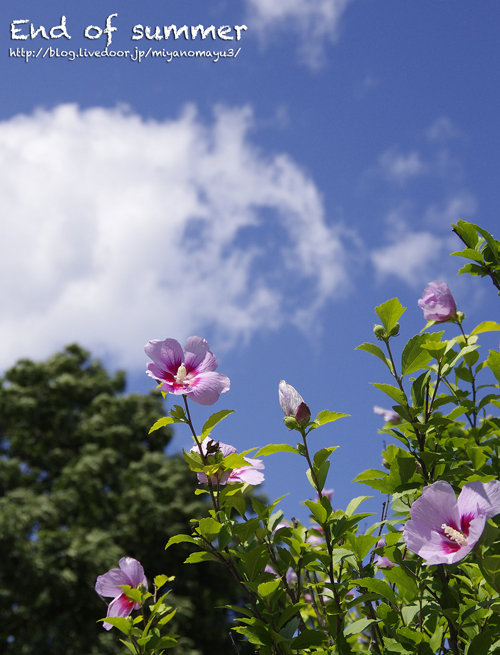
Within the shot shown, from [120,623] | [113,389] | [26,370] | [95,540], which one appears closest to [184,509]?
[95,540]

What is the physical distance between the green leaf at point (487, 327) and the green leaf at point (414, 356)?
22cm

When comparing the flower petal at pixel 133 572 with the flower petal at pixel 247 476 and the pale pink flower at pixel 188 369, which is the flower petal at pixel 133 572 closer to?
the flower petal at pixel 247 476

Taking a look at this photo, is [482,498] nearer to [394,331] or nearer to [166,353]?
[394,331]

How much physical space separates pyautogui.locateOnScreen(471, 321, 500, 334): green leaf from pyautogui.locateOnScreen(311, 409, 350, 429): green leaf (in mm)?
428

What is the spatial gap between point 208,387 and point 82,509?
10.3 metres

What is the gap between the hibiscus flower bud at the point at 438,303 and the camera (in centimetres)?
147

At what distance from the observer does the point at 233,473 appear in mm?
1265

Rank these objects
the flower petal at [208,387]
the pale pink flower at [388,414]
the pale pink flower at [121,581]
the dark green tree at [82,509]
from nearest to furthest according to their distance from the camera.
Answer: the flower petal at [208,387], the pale pink flower at [121,581], the pale pink flower at [388,414], the dark green tree at [82,509]

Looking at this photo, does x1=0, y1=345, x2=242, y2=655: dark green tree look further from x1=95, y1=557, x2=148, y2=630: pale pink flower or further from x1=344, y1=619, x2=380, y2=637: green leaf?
x1=344, y1=619, x2=380, y2=637: green leaf

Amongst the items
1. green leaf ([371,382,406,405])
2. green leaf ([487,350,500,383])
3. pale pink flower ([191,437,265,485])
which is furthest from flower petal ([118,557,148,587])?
green leaf ([487,350,500,383])

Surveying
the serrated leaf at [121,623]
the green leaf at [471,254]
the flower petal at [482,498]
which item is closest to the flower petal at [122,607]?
the serrated leaf at [121,623]

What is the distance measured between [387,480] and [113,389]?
12515 millimetres

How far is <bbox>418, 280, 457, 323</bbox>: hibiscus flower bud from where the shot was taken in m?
1.47

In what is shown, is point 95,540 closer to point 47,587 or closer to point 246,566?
point 47,587
